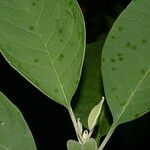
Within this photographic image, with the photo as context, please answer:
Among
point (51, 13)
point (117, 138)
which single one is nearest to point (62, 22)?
point (51, 13)

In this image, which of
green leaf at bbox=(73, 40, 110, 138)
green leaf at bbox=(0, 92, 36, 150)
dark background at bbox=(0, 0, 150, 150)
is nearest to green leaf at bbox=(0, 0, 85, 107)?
green leaf at bbox=(0, 92, 36, 150)

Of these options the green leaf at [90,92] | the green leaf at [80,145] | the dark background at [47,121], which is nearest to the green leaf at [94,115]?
the green leaf at [80,145]

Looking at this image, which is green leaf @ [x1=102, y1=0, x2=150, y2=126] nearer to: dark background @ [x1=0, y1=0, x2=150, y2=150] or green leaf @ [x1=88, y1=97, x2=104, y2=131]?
green leaf @ [x1=88, y1=97, x2=104, y2=131]

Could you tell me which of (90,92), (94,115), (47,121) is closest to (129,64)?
(94,115)

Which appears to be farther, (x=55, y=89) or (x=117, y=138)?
(x=117, y=138)

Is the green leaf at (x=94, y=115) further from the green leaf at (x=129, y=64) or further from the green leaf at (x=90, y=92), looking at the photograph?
the green leaf at (x=90, y=92)

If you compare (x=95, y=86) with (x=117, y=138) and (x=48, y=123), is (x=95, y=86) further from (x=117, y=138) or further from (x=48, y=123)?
(x=48, y=123)
